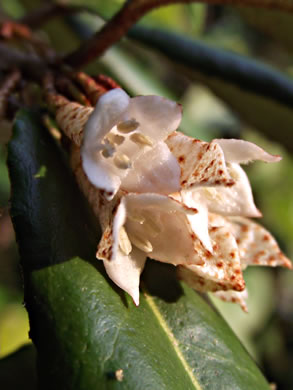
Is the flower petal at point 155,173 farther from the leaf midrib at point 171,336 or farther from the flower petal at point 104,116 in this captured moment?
the leaf midrib at point 171,336

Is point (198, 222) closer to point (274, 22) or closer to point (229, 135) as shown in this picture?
point (274, 22)

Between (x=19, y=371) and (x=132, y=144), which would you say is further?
(x=19, y=371)

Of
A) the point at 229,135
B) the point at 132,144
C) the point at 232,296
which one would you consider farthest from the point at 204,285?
the point at 229,135

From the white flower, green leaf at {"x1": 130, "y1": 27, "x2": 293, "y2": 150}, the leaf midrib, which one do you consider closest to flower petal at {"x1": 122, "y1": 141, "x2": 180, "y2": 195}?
the white flower

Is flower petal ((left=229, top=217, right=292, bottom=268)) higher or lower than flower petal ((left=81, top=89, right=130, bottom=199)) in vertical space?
lower

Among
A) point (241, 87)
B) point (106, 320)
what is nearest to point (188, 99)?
point (241, 87)

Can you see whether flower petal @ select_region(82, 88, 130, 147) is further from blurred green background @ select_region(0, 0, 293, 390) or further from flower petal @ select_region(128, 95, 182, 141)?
blurred green background @ select_region(0, 0, 293, 390)

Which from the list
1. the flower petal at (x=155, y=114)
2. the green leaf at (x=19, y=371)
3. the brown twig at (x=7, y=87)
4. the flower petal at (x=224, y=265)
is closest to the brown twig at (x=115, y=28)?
the brown twig at (x=7, y=87)

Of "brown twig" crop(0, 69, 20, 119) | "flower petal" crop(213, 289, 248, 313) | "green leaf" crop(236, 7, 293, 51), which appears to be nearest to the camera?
"flower petal" crop(213, 289, 248, 313)
